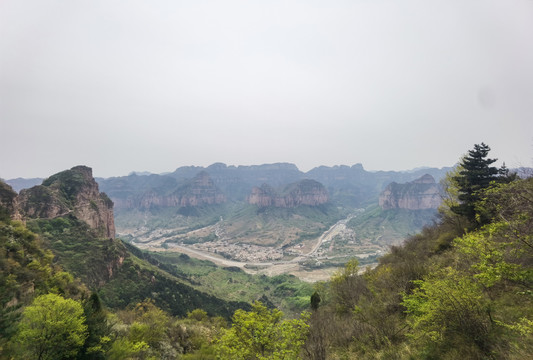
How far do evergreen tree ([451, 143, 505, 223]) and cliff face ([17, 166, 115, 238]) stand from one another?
267ft

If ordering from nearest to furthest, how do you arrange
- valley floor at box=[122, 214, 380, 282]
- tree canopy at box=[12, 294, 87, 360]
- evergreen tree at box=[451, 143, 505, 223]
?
tree canopy at box=[12, 294, 87, 360], evergreen tree at box=[451, 143, 505, 223], valley floor at box=[122, 214, 380, 282]

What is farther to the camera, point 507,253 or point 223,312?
point 223,312

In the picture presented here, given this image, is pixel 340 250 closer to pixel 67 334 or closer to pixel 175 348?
pixel 175 348

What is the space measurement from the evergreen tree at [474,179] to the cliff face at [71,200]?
8136 cm

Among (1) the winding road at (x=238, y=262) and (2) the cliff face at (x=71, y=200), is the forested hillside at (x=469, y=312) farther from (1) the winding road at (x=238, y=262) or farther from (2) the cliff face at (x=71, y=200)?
(1) the winding road at (x=238, y=262)

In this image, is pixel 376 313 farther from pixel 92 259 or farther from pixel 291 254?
pixel 291 254

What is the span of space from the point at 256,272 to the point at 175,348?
90.3 meters

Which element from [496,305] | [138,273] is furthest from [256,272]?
[496,305]

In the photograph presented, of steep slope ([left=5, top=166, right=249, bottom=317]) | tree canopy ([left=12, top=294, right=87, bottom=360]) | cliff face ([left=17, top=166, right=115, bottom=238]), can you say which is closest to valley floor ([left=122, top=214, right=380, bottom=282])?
steep slope ([left=5, top=166, right=249, bottom=317])

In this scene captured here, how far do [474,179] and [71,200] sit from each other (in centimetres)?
9900

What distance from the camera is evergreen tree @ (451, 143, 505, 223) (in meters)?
25.0

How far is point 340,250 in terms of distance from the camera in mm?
140875

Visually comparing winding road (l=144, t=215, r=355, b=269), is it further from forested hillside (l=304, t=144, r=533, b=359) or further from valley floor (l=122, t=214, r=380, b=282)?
forested hillside (l=304, t=144, r=533, b=359)

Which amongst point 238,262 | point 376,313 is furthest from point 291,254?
point 376,313
